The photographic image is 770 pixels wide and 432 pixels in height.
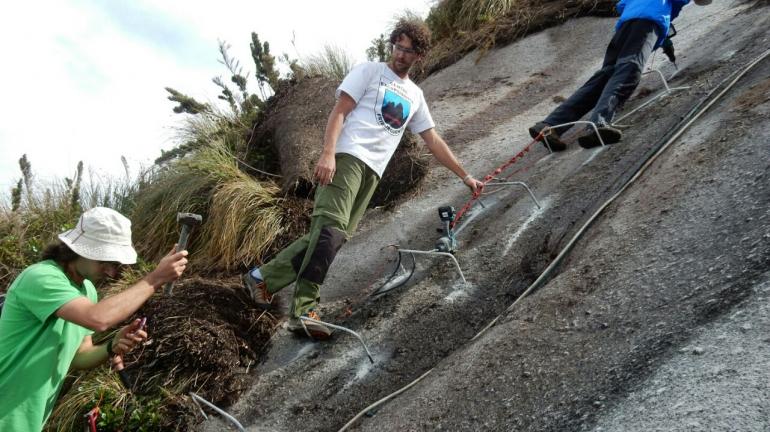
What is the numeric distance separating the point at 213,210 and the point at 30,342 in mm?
3482

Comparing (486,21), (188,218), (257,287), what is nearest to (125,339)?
(188,218)

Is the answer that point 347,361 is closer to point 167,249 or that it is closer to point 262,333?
point 262,333

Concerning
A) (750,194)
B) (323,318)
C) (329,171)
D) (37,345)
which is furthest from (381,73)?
(37,345)

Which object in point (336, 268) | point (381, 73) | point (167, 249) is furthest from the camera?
point (167, 249)

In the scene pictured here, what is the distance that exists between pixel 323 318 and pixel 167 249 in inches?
92.9

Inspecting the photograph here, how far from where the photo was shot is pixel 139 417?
4141 millimetres

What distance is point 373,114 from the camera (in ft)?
15.1

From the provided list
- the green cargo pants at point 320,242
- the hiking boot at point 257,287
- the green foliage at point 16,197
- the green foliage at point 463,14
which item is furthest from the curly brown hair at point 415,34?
the green foliage at point 463,14

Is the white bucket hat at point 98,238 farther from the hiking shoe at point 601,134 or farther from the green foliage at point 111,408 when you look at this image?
the hiking shoe at point 601,134

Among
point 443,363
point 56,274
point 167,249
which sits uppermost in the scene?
point 56,274

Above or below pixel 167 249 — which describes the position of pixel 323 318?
below

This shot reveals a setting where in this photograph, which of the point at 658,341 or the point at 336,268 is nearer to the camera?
the point at 658,341

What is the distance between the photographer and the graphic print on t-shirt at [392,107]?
4.61 meters

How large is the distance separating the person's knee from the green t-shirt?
65.9 inches
